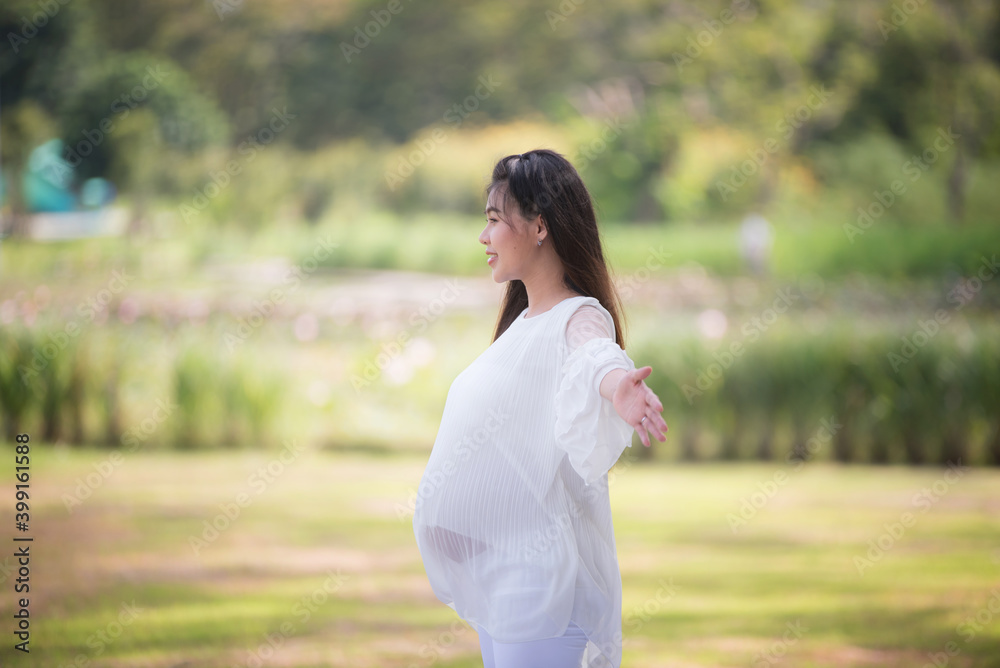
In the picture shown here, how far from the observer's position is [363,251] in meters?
8.32

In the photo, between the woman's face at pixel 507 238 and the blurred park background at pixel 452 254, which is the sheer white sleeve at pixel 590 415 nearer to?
the woman's face at pixel 507 238

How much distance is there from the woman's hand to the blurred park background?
144 inches

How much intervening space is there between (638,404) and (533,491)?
0.31 meters

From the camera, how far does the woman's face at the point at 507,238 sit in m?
1.63

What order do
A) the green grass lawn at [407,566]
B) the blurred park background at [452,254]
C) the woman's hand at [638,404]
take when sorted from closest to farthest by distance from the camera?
the woman's hand at [638,404] → the green grass lawn at [407,566] → the blurred park background at [452,254]

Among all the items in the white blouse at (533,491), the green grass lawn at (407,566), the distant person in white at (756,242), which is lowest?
the green grass lawn at (407,566)

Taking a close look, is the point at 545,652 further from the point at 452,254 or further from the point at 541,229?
the point at 452,254

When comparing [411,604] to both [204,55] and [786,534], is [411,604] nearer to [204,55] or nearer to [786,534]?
[786,534]

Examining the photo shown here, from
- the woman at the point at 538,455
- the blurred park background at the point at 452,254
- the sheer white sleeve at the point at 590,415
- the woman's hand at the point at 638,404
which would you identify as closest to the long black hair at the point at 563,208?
the woman at the point at 538,455

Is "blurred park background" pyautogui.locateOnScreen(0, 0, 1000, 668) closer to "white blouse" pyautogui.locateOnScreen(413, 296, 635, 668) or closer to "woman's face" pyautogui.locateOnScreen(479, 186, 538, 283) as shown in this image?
"white blouse" pyautogui.locateOnScreen(413, 296, 635, 668)

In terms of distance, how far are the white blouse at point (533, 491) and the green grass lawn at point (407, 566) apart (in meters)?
1.95

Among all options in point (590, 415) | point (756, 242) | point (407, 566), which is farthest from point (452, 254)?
point (590, 415)

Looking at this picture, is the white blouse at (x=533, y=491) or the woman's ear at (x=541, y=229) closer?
the white blouse at (x=533, y=491)

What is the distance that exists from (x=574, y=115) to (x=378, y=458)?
12.9 ft
